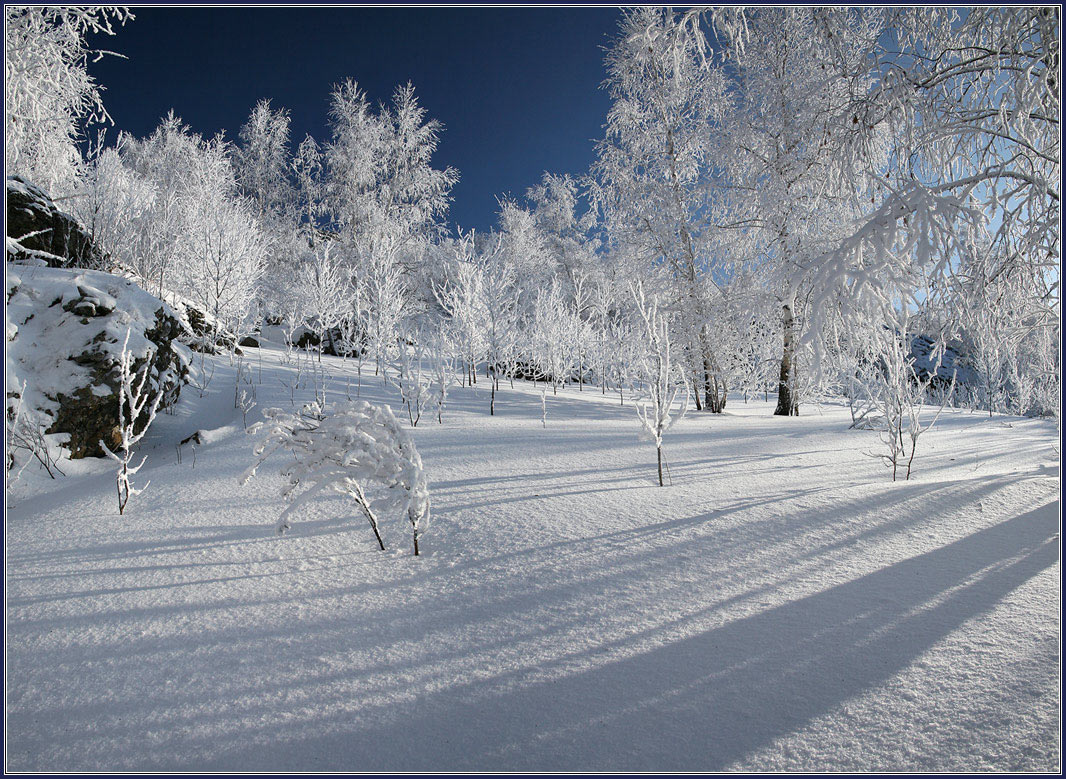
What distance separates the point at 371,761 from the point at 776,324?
27.8 ft

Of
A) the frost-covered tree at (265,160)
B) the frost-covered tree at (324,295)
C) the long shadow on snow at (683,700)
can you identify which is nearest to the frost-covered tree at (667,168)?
the long shadow on snow at (683,700)

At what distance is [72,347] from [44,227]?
4.44m

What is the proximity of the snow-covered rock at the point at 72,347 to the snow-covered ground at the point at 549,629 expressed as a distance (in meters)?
1.04

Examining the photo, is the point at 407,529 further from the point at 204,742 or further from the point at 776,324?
the point at 776,324

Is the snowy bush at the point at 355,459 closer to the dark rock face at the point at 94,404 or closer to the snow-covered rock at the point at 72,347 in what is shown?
the dark rock face at the point at 94,404

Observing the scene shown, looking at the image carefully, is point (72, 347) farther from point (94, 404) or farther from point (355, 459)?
point (355, 459)

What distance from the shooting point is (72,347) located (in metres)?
4.01

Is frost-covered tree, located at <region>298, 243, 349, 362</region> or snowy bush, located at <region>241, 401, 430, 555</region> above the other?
frost-covered tree, located at <region>298, 243, 349, 362</region>

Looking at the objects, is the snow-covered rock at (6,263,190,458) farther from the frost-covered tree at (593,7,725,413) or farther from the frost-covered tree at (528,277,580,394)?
the frost-covered tree at (528,277,580,394)

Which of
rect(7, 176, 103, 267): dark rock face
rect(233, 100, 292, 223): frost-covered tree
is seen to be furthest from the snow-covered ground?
rect(233, 100, 292, 223): frost-covered tree

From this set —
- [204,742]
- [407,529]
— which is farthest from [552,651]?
[407,529]

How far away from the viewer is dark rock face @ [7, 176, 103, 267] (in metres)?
6.10

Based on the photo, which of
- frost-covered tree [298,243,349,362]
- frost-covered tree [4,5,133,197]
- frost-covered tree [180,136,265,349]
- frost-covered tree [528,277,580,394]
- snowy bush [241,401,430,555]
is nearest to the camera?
snowy bush [241,401,430,555]

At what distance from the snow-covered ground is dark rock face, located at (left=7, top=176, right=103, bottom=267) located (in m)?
5.58
